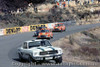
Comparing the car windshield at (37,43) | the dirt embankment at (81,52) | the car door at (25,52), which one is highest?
the car windshield at (37,43)

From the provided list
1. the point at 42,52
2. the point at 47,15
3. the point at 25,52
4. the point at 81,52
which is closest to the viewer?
the point at 42,52

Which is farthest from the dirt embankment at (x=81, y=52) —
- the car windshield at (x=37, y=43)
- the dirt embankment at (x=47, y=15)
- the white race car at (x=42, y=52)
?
the dirt embankment at (x=47, y=15)

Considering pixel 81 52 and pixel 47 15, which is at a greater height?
pixel 47 15

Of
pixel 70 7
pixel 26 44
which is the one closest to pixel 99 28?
pixel 70 7

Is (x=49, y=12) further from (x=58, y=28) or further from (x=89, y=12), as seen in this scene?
(x=58, y=28)

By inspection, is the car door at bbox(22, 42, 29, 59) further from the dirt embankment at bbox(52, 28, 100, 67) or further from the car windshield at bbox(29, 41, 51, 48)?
the dirt embankment at bbox(52, 28, 100, 67)

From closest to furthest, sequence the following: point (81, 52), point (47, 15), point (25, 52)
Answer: point (25, 52) → point (81, 52) → point (47, 15)

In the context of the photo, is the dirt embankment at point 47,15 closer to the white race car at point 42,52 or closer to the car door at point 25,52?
the car door at point 25,52

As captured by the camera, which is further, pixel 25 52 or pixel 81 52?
pixel 81 52

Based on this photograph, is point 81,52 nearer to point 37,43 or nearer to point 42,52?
point 37,43

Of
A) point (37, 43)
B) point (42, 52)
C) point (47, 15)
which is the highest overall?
point (47, 15)

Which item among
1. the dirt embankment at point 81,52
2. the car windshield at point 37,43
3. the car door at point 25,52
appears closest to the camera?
the car door at point 25,52

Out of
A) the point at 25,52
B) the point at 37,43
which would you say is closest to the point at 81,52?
the point at 37,43

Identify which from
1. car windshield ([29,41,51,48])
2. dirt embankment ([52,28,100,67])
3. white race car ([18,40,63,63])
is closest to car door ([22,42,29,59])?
white race car ([18,40,63,63])
